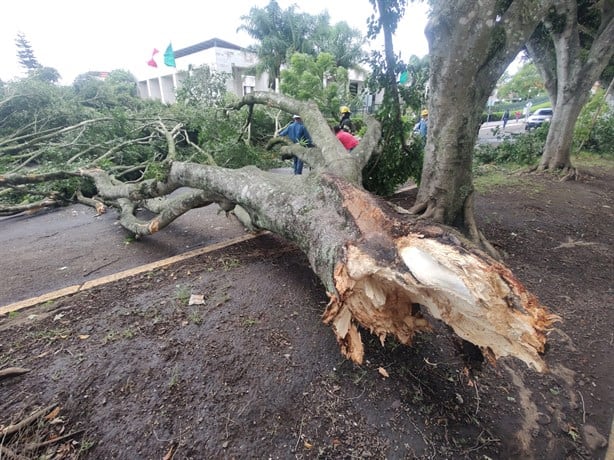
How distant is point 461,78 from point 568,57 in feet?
21.3

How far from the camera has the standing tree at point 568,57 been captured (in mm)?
6465

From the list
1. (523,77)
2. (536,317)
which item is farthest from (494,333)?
(523,77)

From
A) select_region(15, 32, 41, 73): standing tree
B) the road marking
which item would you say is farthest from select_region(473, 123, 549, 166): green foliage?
select_region(15, 32, 41, 73): standing tree

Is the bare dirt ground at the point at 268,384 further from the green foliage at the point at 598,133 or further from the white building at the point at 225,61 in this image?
the white building at the point at 225,61

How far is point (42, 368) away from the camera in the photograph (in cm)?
179

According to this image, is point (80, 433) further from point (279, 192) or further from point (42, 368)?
point (279, 192)

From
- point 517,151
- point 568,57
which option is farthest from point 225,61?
point 568,57

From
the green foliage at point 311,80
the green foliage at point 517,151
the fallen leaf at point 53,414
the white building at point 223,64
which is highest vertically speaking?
the white building at point 223,64

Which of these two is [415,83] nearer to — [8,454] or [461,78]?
[461,78]

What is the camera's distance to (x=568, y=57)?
6848 millimetres

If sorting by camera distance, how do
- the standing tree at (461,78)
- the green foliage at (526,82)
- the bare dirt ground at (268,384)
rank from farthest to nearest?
the green foliage at (526,82) < the standing tree at (461,78) < the bare dirt ground at (268,384)

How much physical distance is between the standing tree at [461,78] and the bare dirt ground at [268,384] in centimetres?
130

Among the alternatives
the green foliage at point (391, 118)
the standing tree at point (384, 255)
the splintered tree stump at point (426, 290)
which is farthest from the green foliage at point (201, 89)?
the splintered tree stump at point (426, 290)

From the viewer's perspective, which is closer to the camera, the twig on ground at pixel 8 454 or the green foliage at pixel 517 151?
the twig on ground at pixel 8 454
